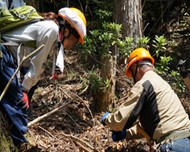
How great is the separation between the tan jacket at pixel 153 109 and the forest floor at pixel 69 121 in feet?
3.02

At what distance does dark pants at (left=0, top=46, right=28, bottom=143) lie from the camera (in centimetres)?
383

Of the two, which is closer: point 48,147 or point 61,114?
point 48,147

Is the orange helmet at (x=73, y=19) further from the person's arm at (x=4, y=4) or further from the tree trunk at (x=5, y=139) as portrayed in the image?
the tree trunk at (x=5, y=139)

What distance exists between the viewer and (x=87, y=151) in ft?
15.8

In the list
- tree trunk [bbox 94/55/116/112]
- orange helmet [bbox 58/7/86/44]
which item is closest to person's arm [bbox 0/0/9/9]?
orange helmet [bbox 58/7/86/44]

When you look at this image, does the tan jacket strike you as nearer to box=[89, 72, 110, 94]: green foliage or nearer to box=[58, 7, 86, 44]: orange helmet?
box=[58, 7, 86, 44]: orange helmet

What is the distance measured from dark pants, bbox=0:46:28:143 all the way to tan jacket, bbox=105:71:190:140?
1.09 meters

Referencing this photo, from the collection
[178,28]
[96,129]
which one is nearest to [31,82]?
[96,129]

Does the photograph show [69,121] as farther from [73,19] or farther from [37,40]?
[37,40]

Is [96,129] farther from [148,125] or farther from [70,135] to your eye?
[148,125]

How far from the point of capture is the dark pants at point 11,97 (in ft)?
12.6

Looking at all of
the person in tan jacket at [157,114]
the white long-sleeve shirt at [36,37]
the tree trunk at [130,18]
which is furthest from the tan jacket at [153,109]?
the tree trunk at [130,18]

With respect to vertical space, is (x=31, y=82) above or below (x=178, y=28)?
above

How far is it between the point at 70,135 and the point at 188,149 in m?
1.81
